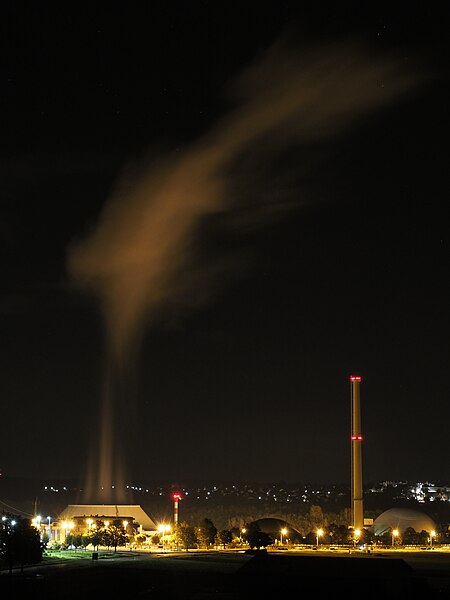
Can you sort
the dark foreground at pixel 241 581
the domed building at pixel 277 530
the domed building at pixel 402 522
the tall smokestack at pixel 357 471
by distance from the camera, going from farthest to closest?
the domed building at pixel 402 522
the tall smokestack at pixel 357 471
the domed building at pixel 277 530
the dark foreground at pixel 241 581

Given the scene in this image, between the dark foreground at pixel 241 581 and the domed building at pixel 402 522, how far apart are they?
9078cm

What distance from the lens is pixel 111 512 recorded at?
159250 mm

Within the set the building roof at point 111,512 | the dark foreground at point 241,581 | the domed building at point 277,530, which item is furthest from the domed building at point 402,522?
the dark foreground at point 241,581

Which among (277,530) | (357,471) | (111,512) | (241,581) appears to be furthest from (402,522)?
(241,581)

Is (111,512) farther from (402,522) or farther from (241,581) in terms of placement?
(241,581)

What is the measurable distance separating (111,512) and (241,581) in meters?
108

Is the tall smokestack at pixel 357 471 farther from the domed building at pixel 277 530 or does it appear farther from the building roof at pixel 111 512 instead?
the building roof at pixel 111 512

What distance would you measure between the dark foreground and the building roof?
3448 inches

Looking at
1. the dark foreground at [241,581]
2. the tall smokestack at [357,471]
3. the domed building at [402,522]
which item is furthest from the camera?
the domed building at [402,522]

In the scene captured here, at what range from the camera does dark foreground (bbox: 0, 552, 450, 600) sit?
47.4 metres

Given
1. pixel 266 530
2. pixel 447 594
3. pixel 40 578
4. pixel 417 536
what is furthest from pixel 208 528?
pixel 447 594

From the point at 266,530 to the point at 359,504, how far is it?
62.2 feet

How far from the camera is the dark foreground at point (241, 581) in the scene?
156 feet

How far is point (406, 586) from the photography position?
49.0 m
